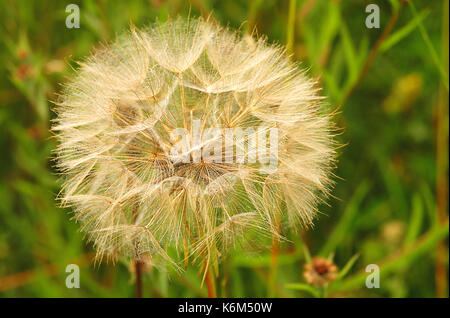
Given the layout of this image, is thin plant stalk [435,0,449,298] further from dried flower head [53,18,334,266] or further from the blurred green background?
dried flower head [53,18,334,266]

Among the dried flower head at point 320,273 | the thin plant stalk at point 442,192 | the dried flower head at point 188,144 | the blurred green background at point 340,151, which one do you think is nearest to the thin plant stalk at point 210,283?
the dried flower head at point 188,144

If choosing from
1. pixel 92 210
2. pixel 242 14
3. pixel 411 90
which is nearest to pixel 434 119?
pixel 411 90

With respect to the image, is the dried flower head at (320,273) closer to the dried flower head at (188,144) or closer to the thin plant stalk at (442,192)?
the dried flower head at (188,144)

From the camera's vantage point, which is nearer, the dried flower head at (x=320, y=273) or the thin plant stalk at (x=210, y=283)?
the thin plant stalk at (x=210, y=283)

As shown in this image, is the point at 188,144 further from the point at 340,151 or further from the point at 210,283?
the point at 340,151
